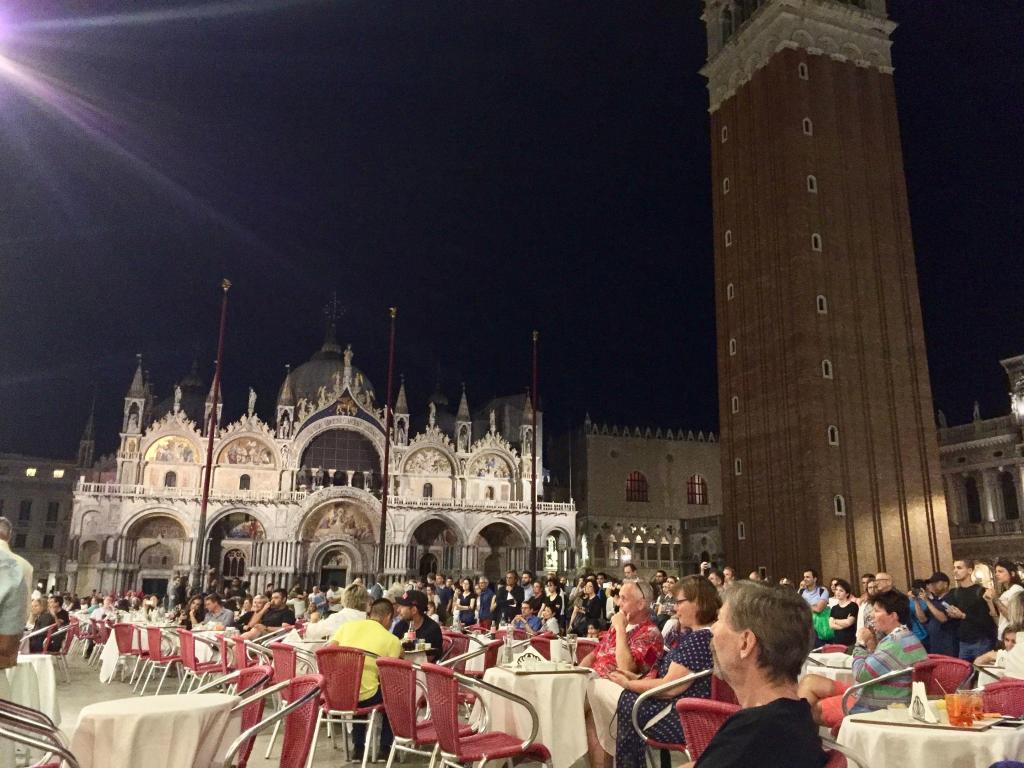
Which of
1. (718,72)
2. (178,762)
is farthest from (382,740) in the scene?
(718,72)

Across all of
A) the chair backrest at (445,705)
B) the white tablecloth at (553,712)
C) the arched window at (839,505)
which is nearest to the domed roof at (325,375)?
the arched window at (839,505)

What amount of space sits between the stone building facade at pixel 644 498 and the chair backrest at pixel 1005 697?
36.6m

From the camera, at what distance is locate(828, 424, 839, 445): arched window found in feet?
78.3

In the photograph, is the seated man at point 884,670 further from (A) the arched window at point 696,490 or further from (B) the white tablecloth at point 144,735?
(A) the arched window at point 696,490

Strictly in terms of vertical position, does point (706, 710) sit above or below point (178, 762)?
above

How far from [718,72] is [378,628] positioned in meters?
28.4

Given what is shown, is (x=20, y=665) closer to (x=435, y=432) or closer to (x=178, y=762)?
(x=178, y=762)

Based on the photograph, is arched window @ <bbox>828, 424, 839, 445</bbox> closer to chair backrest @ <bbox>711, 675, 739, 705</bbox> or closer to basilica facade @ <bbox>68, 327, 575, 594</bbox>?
basilica facade @ <bbox>68, 327, 575, 594</bbox>

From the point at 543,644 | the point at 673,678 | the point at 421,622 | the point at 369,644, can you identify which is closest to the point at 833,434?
the point at 543,644

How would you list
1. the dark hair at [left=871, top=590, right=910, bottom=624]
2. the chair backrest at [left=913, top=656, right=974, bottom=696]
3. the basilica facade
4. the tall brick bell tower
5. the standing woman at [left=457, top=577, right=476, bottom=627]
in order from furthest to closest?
the basilica facade
the tall brick bell tower
the standing woman at [left=457, top=577, right=476, bottom=627]
the dark hair at [left=871, top=590, right=910, bottom=624]
the chair backrest at [left=913, top=656, right=974, bottom=696]

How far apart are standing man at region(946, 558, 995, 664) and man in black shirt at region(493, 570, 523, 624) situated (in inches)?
261

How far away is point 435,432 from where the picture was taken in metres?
38.4

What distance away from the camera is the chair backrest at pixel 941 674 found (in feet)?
16.3

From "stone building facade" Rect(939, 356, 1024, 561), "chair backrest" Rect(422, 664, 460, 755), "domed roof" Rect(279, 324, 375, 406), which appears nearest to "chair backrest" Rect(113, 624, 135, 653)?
"chair backrest" Rect(422, 664, 460, 755)
